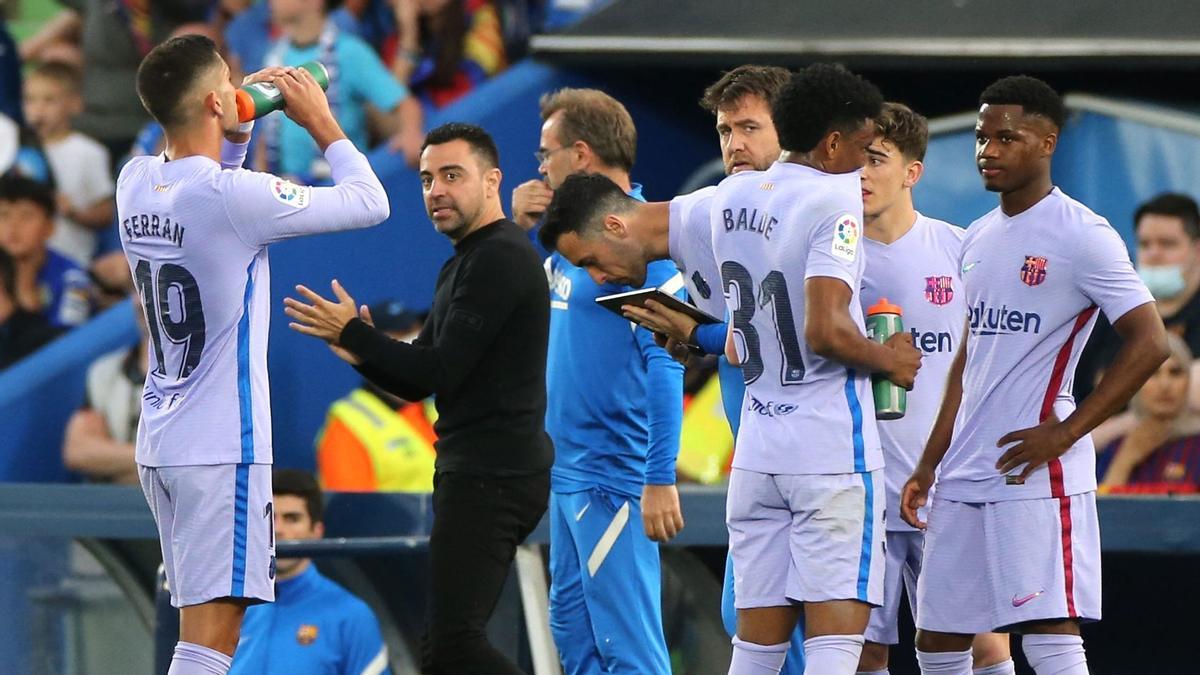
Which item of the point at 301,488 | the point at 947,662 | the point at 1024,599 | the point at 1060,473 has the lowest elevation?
the point at 947,662

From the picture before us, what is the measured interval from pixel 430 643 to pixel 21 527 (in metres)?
2.65

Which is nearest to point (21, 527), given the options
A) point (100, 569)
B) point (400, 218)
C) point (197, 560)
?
point (100, 569)

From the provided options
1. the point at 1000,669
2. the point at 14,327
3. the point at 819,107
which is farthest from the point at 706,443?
the point at 14,327

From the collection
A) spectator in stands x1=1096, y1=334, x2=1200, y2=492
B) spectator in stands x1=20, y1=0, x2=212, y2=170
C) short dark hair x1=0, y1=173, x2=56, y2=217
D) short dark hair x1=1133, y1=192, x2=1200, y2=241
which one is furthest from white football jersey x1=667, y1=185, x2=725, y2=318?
spectator in stands x1=20, y1=0, x2=212, y2=170

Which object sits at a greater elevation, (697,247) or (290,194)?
(290,194)

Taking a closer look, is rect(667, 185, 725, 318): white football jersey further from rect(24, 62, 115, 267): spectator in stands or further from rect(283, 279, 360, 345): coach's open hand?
rect(24, 62, 115, 267): spectator in stands

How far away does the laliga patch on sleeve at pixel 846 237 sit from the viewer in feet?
16.0

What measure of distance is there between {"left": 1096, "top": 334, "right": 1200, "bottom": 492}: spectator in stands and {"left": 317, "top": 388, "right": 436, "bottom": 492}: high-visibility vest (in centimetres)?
297

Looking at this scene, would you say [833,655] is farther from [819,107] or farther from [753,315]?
[819,107]

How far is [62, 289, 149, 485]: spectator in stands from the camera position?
958 cm

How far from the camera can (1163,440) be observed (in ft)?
26.4

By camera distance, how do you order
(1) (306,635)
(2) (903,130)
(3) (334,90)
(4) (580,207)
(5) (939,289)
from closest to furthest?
(4) (580,207) < (5) (939,289) < (2) (903,130) < (1) (306,635) < (3) (334,90)

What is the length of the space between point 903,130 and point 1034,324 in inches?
38.9

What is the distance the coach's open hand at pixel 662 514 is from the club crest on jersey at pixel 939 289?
981mm
